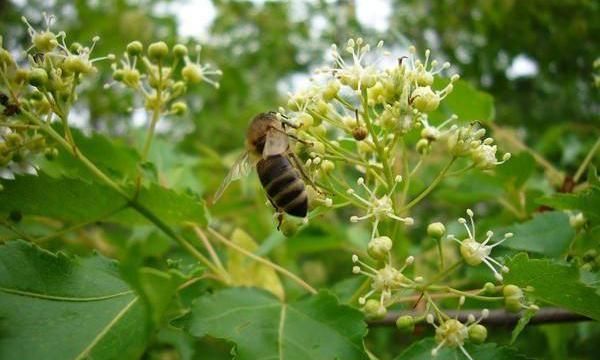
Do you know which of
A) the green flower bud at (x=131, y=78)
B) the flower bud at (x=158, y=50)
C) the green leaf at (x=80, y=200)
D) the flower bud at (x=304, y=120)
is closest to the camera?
the flower bud at (x=304, y=120)

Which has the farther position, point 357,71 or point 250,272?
point 250,272

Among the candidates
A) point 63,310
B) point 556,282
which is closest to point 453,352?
point 556,282

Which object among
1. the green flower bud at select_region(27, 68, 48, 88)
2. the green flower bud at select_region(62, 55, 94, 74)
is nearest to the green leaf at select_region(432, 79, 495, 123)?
the green flower bud at select_region(62, 55, 94, 74)

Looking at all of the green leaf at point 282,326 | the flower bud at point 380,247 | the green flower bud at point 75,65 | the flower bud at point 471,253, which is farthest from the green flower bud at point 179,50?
the flower bud at point 471,253

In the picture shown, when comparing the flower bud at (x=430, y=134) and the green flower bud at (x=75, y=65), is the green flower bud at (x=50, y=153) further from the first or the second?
the flower bud at (x=430, y=134)

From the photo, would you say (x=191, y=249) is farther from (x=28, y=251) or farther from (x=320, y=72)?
(x=320, y=72)

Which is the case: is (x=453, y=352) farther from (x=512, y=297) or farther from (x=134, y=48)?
(x=134, y=48)

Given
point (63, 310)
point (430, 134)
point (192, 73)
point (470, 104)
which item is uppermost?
point (192, 73)

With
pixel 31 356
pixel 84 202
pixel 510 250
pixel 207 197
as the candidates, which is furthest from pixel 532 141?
pixel 31 356
